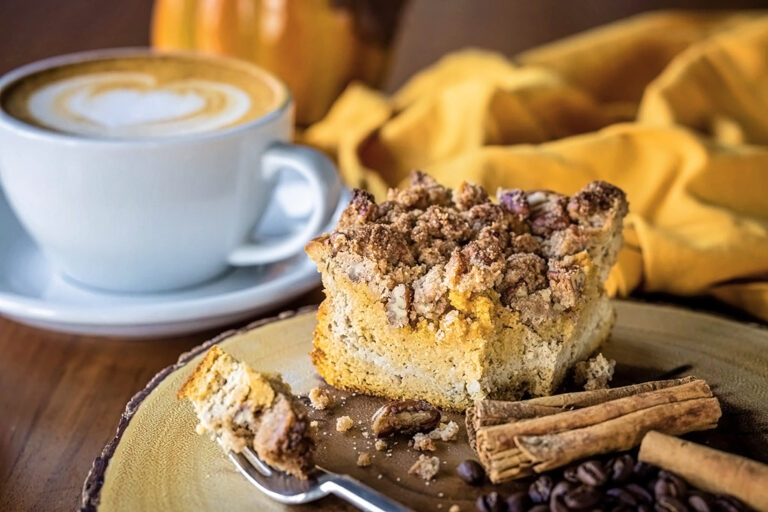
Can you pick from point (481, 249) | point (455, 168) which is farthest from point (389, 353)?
point (455, 168)

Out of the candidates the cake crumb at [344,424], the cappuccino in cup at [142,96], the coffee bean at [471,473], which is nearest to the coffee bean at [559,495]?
the coffee bean at [471,473]

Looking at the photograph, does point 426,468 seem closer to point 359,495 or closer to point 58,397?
point 359,495

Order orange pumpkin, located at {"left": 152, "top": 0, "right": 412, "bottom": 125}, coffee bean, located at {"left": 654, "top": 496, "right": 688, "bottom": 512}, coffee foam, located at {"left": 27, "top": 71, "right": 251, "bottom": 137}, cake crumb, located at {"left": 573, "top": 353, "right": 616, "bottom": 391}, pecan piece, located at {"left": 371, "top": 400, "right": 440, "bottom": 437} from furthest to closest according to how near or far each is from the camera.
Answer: orange pumpkin, located at {"left": 152, "top": 0, "right": 412, "bottom": 125}, coffee foam, located at {"left": 27, "top": 71, "right": 251, "bottom": 137}, cake crumb, located at {"left": 573, "top": 353, "right": 616, "bottom": 391}, pecan piece, located at {"left": 371, "top": 400, "right": 440, "bottom": 437}, coffee bean, located at {"left": 654, "top": 496, "right": 688, "bottom": 512}

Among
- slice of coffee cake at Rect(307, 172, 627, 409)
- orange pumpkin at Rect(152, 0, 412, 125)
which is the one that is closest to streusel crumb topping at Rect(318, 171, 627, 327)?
slice of coffee cake at Rect(307, 172, 627, 409)

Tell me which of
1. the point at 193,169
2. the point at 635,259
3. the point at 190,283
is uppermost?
the point at 193,169

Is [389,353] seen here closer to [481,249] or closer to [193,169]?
[481,249]

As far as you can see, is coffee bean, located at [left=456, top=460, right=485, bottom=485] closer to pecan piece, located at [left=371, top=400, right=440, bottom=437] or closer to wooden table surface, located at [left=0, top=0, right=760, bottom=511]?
pecan piece, located at [left=371, top=400, right=440, bottom=437]
